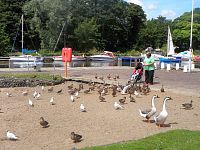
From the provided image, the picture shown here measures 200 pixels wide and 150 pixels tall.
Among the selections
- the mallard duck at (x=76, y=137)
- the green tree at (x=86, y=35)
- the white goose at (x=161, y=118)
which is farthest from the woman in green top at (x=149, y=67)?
the green tree at (x=86, y=35)

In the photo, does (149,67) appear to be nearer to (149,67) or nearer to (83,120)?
(149,67)

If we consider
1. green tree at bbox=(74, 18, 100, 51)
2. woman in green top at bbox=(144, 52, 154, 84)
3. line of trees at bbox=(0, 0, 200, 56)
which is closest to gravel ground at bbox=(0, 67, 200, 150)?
woman in green top at bbox=(144, 52, 154, 84)

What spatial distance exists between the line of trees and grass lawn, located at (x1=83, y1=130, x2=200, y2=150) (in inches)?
1577

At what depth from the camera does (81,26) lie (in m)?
80.3

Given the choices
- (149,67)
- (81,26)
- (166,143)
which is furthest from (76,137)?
(81,26)

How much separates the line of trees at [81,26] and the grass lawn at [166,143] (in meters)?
40.1

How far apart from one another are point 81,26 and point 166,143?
70946mm

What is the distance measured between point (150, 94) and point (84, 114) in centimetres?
594

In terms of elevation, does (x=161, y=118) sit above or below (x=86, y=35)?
below

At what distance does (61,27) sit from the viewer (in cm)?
7544

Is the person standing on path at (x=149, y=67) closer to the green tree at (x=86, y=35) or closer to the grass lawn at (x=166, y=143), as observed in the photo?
the grass lawn at (x=166, y=143)

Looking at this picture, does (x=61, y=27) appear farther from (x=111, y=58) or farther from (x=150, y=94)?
(x=150, y=94)

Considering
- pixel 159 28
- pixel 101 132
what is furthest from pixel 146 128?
pixel 159 28

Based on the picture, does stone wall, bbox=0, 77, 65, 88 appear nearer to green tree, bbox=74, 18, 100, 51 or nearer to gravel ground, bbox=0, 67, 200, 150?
gravel ground, bbox=0, 67, 200, 150
